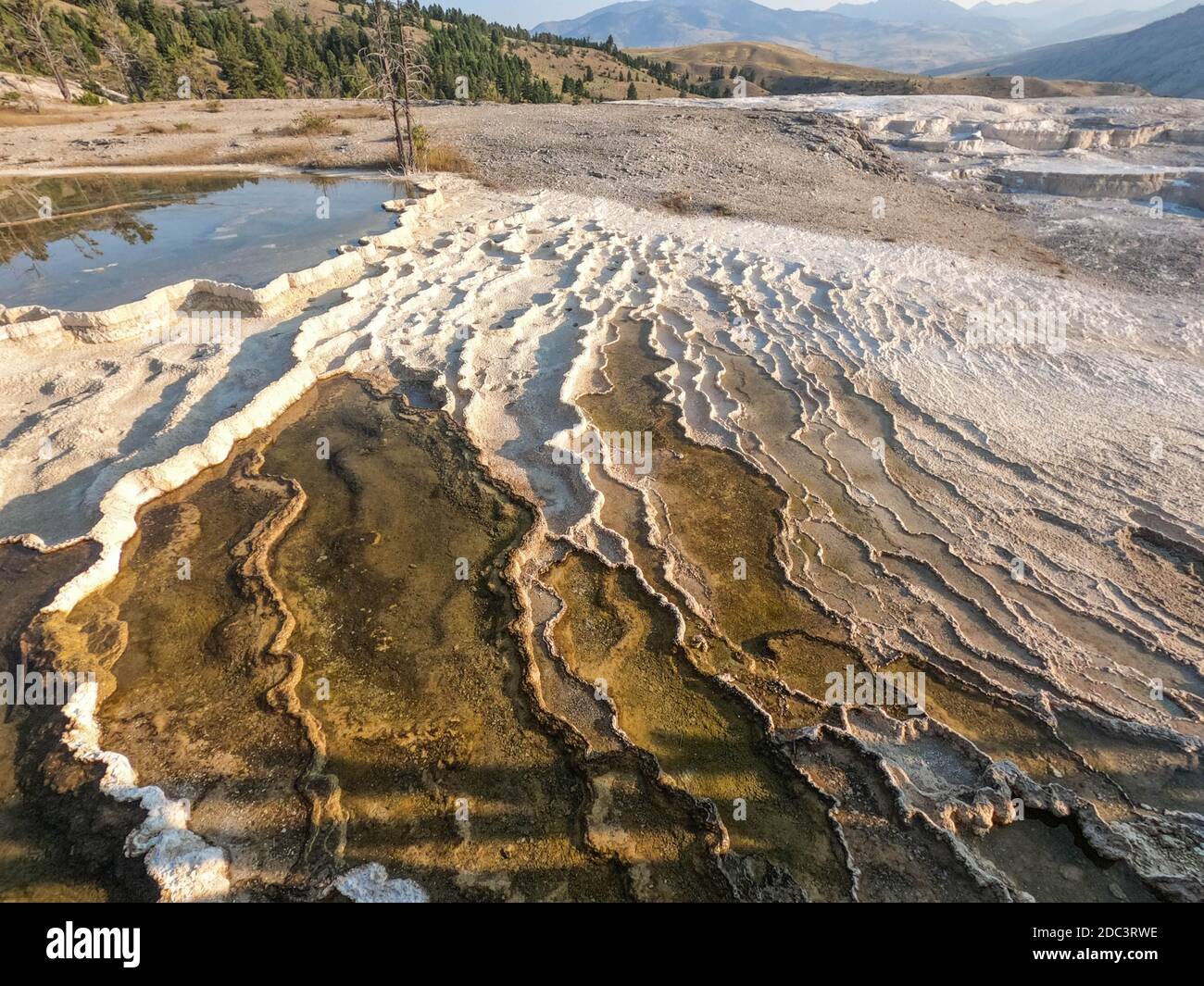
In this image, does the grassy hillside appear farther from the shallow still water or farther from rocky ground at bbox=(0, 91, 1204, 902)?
rocky ground at bbox=(0, 91, 1204, 902)

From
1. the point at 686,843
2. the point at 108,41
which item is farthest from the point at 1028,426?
the point at 108,41

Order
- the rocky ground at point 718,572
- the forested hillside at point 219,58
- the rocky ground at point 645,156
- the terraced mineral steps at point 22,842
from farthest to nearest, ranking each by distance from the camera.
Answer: the forested hillside at point 219,58 < the rocky ground at point 645,156 < the rocky ground at point 718,572 < the terraced mineral steps at point 22,842

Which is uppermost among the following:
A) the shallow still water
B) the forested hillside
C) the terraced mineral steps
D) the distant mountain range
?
the distant mountain range

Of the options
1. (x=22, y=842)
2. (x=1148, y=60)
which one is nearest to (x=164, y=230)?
(x=22, y=842)

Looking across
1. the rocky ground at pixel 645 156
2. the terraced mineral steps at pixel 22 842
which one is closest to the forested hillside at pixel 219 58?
the rocky ground at pixel 645 156

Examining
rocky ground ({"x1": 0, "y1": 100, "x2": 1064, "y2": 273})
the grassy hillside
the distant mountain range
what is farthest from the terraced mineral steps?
the distant mountain range

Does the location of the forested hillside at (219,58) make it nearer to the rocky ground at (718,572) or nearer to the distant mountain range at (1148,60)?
the rocky ground at (718,572)

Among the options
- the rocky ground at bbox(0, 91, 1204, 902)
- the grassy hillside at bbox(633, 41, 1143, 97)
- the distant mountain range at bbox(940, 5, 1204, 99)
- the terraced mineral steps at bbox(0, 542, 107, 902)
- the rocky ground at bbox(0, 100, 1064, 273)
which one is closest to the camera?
the terraced mineral steps at bbox(0, 542, 107, 902)
